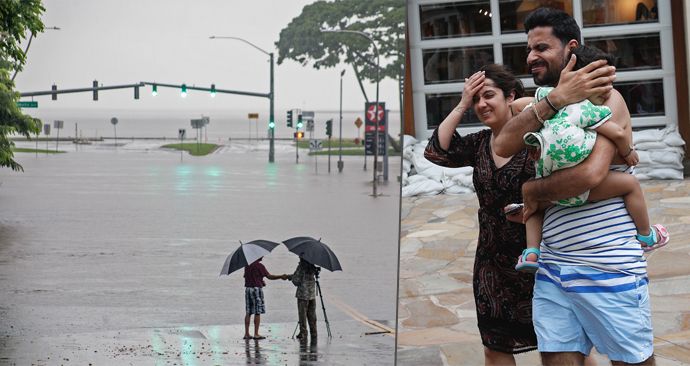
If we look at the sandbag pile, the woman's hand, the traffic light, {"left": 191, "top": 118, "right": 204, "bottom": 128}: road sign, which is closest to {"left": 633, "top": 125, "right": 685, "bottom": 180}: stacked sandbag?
the sandbag pile

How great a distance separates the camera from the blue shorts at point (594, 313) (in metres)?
1.85

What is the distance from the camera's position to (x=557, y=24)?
1918mm

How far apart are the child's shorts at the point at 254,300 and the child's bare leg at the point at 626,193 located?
2340 millimetres

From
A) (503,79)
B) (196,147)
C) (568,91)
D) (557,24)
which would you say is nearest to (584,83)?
(568,91)

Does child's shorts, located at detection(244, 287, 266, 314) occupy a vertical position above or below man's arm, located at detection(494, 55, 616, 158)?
below

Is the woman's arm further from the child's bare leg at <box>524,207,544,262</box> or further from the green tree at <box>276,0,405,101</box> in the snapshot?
the green tree at <box>276,0,405,101</box>

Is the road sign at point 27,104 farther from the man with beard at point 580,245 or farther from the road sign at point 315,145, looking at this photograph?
the man with beard at point 580,245

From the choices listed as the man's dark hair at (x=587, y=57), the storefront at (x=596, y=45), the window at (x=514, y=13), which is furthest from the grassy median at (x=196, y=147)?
the man's dark hair at (x=587, y=57)

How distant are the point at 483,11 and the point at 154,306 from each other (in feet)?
6.15

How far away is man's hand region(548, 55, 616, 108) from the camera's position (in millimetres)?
1810

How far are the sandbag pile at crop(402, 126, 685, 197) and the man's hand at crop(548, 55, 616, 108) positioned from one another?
3.91 ft

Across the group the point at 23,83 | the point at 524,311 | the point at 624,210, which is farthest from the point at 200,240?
the point at 624,210

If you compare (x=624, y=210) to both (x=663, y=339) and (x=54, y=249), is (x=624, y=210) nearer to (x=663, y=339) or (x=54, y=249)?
(x=663, y=339)

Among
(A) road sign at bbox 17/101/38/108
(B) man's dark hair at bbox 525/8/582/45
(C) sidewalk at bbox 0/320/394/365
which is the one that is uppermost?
(A) road sign at bbox 17/101/38/108
